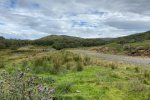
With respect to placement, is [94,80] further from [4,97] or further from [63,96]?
[4,97]

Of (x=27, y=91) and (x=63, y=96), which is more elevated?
(x=27, y=91)

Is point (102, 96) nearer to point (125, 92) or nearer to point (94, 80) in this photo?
point (125, 92)

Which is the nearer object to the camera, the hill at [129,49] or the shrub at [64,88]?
the shrub at [64,88]

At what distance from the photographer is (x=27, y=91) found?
7203mm

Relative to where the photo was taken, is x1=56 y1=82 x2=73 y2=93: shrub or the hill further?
the hill

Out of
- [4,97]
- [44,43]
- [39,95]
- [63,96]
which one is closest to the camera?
[39,95]

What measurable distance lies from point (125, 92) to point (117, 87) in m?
0.70

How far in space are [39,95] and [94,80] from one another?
24.9 feet

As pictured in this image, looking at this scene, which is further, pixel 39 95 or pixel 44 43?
pixel 44 43

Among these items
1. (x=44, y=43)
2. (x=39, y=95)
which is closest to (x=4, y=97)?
(x=39, y=95)

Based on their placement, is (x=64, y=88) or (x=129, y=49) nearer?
(x=64, y=88)

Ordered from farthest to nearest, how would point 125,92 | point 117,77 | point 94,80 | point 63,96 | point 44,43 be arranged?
point 44,43
point 117,77
point 94,80
point 125,92
point 63,96

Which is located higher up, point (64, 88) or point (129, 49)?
Answer: point (64, 88)

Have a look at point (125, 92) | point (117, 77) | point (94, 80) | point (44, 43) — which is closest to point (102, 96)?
point (125, 92)
